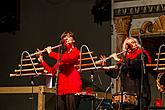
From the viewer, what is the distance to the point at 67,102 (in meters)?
6.89

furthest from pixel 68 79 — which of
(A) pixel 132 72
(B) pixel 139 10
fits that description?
(B) pixel 139 10

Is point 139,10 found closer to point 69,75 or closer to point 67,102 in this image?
point 69,75

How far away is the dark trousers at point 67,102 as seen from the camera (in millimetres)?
6848

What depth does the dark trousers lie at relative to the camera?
6848 mm

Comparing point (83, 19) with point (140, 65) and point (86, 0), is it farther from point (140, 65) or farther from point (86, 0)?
point (140, 65)

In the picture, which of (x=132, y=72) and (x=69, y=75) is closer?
(x=132, y=72)

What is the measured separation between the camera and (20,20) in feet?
36.0

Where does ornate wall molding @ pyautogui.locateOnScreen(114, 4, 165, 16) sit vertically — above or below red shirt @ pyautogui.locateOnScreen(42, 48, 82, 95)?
above

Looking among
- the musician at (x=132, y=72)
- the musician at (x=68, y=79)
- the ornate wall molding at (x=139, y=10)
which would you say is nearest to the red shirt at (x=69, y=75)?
the musician at (x=68, y=79)

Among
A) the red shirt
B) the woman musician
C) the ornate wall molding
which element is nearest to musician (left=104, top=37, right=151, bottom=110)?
the woman musician

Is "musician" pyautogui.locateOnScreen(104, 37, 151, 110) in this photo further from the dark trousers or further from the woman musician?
the dark trousers

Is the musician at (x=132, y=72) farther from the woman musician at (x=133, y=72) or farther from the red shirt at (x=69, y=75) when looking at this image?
the red shirt at (x=69, y=75)

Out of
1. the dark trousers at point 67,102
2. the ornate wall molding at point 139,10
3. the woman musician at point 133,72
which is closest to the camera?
the woman musician at point 133,72

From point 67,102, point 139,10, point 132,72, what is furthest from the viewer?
point 139,10
